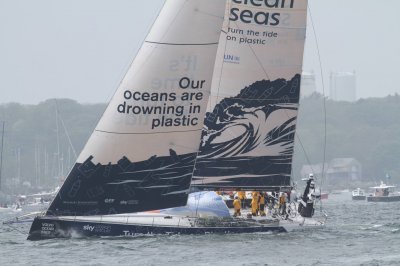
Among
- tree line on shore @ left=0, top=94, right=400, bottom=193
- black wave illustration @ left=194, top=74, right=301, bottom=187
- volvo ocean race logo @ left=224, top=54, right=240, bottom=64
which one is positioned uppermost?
tree line on shore @ left=0, top=94, right=400, bottom=193

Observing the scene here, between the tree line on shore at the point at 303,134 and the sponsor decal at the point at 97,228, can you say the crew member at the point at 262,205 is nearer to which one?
the sponsor decal at the point at 97,228

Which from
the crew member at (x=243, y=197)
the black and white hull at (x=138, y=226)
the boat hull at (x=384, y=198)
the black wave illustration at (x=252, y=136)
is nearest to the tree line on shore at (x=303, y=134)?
the boat hull at (x=384, y=198)

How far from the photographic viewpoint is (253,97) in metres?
41.2

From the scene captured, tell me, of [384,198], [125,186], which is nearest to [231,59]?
[125,186]

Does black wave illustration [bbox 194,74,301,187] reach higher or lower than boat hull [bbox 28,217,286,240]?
higher

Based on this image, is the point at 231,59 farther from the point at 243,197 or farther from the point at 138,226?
the point at 138,226

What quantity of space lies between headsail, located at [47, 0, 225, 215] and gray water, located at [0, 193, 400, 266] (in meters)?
1.22

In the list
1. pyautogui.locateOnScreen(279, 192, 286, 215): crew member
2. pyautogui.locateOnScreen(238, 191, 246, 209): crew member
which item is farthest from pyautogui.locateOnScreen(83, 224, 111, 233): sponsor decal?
pyautogui.locateOnScreen(238, 191, 246, 209): crew member

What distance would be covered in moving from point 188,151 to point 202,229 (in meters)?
2.16

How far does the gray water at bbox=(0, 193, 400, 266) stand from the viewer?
3281 centimetres

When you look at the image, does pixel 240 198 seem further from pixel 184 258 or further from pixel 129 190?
pixel 184 258

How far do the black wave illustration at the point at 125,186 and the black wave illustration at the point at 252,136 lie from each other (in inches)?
95.3

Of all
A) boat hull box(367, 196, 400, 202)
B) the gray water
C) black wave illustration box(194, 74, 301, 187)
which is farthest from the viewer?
boat hull box(367, 196, 400, 202)

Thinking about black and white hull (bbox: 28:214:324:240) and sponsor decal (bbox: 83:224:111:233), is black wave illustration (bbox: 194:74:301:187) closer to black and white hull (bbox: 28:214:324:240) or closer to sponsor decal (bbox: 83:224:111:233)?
black and white hull (bbox: 28:214:324:240)
